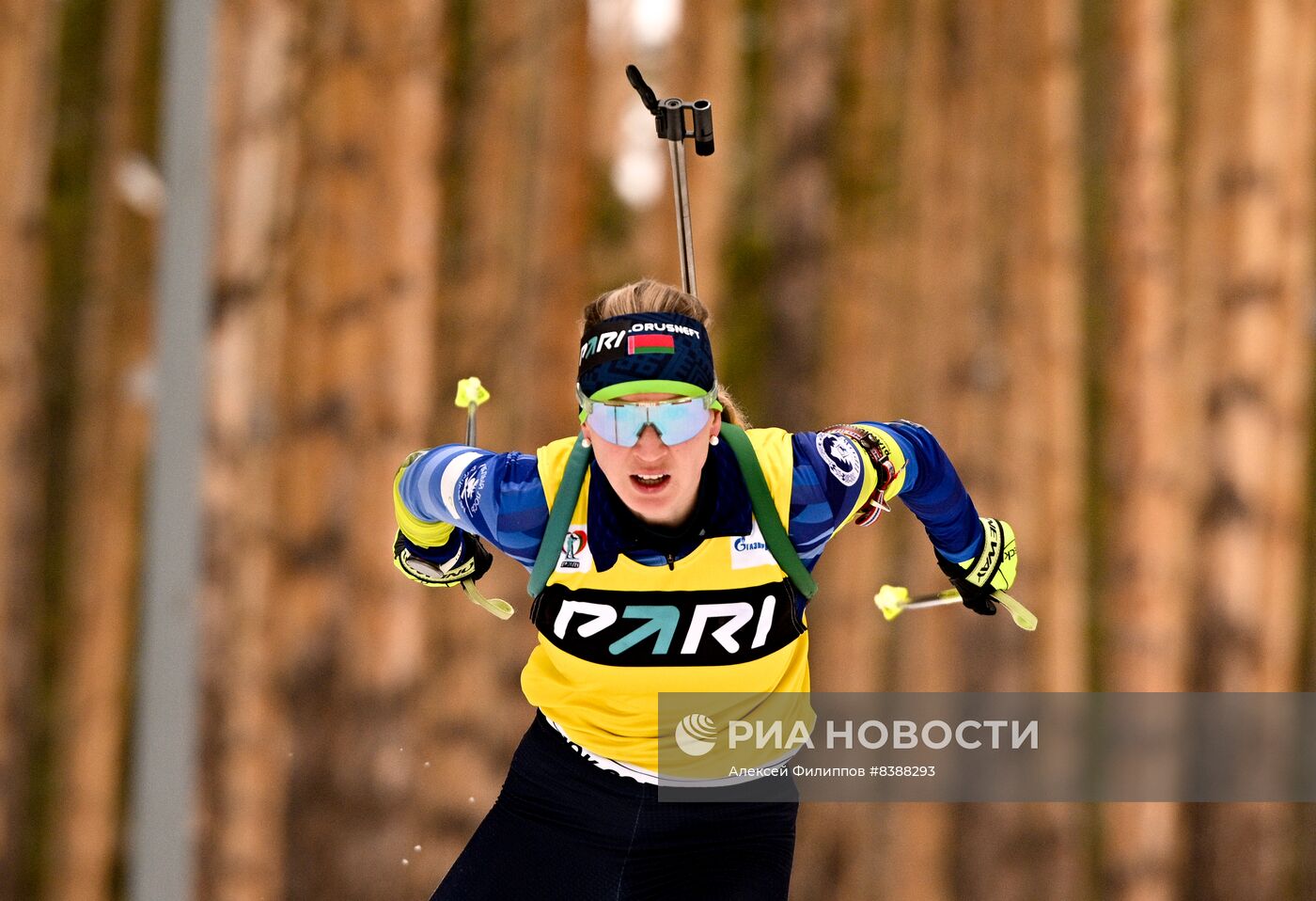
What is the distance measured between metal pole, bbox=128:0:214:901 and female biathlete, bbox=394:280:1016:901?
0.49 meters

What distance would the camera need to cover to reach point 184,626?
2.29 meters

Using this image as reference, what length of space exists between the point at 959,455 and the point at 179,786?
12.3 ft

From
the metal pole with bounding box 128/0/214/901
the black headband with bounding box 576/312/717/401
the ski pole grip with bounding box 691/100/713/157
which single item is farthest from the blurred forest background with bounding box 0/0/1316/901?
the black headband with bounding box 576/312/717/401

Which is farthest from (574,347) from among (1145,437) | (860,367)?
(1145,437)

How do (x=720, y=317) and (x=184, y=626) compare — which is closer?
(x=184, y=626)

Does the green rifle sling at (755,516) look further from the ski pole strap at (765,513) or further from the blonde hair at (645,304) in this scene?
the blonde hair at (645,304)

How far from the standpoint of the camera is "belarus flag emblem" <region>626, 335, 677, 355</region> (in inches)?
75.6

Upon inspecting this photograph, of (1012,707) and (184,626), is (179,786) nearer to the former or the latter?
(184,626)

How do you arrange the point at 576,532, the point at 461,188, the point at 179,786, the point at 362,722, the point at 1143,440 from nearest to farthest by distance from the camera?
the point at 576,532, the point at 179,786, the point at 362,722, the point at 461,188, the point at 1143,440

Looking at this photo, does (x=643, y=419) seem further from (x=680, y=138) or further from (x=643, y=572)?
(x=680, y=138)

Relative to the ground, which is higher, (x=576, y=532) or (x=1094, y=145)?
(x=1094, y=145)

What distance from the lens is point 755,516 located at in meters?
1.90

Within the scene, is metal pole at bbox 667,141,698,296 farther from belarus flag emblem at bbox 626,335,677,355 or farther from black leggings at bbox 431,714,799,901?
black leggings at bbox 431,714,799,901

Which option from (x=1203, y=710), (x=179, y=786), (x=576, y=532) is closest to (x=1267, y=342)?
(x=1203, y=710)
